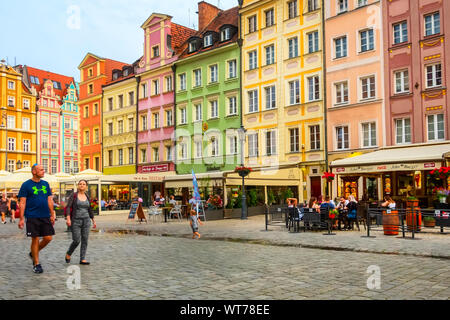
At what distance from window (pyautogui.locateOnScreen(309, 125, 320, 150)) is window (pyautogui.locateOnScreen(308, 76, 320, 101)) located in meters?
1.76

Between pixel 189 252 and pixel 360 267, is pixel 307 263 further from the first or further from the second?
pixel 189 252

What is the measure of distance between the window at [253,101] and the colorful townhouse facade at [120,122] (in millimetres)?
13450

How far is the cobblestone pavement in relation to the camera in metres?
6.12

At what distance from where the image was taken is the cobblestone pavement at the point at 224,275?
6.12 metres

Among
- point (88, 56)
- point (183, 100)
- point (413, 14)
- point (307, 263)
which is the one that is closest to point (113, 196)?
point (183, 100)

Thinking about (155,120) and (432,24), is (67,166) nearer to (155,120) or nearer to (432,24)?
(155,120)

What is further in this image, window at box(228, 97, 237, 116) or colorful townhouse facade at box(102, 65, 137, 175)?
colorful townhouse facade at box(102, 65, 137, 175)

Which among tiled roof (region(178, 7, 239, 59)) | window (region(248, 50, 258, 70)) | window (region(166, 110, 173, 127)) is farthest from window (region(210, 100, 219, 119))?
window (region(166, 110, 173, 127))

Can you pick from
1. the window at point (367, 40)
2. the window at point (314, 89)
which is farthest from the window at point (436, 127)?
the window at point (314, 89)

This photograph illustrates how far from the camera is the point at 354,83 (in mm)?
26344

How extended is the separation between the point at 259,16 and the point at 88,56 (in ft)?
73.4

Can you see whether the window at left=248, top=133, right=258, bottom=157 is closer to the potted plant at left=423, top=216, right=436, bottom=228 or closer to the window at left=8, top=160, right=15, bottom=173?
the potted plant at left=423, top=216, right=436, bottom=228

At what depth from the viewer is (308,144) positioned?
2845cm

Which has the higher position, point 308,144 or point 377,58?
point 377,58
